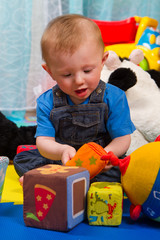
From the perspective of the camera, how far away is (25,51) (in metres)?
1.93

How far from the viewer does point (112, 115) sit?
2.61ft

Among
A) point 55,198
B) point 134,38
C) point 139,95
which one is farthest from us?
point 134,38

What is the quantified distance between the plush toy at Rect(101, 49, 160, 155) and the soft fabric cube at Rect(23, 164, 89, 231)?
1.56 feet

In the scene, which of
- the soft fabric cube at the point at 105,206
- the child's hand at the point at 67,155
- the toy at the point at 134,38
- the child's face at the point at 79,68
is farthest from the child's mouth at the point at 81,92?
the toy at the point at 134,38

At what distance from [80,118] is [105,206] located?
0.31 m

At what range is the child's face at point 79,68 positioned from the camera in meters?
0.67

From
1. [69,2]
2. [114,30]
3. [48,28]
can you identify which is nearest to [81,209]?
[48,28]

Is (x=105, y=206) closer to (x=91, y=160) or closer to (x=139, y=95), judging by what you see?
(x=91, y=160)

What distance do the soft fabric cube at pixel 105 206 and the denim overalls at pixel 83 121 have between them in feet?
0.78

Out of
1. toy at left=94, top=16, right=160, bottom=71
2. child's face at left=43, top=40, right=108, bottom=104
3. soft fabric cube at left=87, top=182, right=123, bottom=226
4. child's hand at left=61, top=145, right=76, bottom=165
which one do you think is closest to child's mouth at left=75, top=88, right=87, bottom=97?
child's face at left=43, top=40, right=108, bottom=104

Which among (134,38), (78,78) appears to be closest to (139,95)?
(78,78)

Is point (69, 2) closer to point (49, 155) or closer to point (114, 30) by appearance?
point (114, 30)

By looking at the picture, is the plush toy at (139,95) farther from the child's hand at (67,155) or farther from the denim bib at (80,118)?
the child's hand at (67,155)

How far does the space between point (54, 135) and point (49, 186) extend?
303 mm
